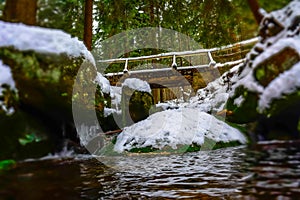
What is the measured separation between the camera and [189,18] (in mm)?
1703

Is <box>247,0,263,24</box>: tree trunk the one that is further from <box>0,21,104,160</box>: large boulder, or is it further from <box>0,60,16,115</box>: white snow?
<box>0,60,16,115</box>: white snow

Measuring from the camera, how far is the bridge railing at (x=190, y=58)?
4.12 ft

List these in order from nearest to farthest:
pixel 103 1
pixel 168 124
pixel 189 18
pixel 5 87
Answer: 1. pixel 5 87
2. pixel 189 18
3. pixel 103 1
4. pixel 168 124

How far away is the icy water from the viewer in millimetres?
1106

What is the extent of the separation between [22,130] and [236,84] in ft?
2.71

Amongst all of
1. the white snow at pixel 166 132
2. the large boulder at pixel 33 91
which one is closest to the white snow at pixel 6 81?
the large boulder at pixel 33 91

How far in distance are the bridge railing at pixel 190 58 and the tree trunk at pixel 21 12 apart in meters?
0.77

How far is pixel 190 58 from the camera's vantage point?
1855 millimetres

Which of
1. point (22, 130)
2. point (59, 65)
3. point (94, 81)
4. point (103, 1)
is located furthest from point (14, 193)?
point (103, 1)

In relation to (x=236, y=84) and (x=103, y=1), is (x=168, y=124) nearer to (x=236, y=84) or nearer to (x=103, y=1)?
(x=103, y=1)

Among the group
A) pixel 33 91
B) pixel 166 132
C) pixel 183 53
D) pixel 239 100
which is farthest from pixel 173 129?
pixel 33 91

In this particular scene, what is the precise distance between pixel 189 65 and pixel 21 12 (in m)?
1.12

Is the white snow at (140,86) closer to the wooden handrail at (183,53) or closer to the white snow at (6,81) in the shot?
the wooden handrail at (183,53)

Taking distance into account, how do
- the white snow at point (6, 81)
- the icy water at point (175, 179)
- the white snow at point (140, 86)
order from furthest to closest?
the white snow at point (140, 86) → the icy water at point (175, 179) → the white snow at point (6, 81)
